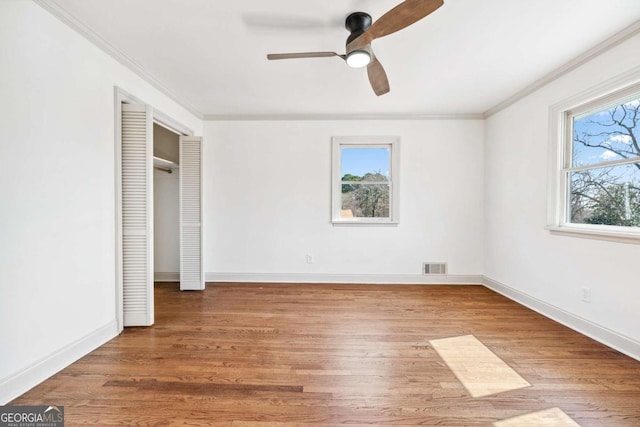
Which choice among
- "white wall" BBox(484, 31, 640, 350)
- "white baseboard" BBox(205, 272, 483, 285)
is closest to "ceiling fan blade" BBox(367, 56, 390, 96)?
"white wall" BBox(484, 31, 640, 350)

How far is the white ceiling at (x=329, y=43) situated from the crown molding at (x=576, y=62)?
Result: 1.8 inches

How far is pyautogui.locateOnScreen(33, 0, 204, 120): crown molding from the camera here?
1837mm

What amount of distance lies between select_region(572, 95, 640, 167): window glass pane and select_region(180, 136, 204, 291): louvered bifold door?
4.28 metres

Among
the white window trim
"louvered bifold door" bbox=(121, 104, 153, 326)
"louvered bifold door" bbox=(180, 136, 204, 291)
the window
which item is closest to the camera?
the white window trim

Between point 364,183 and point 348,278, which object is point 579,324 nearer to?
point 348,278

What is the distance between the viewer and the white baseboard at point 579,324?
2.11 m

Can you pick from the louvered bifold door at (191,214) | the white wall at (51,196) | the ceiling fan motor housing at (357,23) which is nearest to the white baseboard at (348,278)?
the louvered bifold door at (191,214)

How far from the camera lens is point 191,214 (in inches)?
147

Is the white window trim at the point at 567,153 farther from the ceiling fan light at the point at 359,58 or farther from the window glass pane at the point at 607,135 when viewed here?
the ceiling fan light at the point at 359,58

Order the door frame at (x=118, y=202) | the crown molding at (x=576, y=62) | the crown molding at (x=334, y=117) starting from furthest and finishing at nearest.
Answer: the crown molding at (x=334, y=117) → the door frame at (x=118, y=202) → the crown molding at (x=576, y=62)

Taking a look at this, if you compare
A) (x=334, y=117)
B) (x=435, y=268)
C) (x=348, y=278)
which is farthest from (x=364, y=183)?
(x=435, y=268)

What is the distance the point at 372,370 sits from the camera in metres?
1.92

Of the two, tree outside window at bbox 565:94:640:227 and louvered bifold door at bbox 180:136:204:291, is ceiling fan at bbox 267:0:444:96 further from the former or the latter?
louvered bifold door at bbox 180:136:204:291

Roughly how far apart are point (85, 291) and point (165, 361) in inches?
32.9
